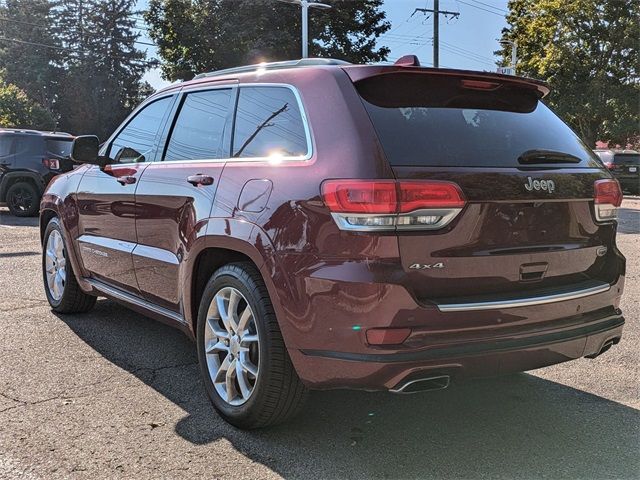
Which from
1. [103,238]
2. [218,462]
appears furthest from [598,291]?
[103,238]

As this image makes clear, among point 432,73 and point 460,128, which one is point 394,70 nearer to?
point 432,73

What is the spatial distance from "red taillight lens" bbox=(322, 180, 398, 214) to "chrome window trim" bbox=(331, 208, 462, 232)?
0.02m

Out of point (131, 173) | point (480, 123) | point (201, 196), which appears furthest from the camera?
point (131, 173)

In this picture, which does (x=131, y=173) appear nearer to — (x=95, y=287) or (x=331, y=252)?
(x=95, y=287)

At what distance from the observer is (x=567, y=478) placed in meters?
2.81

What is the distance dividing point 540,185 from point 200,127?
205cm

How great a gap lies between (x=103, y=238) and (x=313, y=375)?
8.17 feet

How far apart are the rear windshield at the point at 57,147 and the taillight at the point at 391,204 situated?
41.6ft

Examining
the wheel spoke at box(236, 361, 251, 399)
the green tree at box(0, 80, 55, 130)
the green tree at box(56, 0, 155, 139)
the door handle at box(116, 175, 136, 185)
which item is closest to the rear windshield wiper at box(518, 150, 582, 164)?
the wheel spoke at box(236, 361, 251, 399)

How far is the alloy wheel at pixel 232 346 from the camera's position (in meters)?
3.24

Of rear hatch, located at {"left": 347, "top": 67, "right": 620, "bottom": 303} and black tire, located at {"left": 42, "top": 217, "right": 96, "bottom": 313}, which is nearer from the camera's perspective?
rear hatch, located at {"left": 347, "top": 67, "right": 620, "bottom": 303}

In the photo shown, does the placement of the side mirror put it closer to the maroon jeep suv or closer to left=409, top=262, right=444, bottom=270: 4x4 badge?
the maroon jeep suv

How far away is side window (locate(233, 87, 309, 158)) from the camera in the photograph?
3.13 m

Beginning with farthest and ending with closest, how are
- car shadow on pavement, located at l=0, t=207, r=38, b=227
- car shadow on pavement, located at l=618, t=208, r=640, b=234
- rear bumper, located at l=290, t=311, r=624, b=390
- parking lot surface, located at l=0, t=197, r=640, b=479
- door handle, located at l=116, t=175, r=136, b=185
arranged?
1. car shadow on pavement, located at l=0, t=207, r=38, b=227
2. car shadow on pavement, located at l=618, t=208, r=640, b=234
3. door handle, located at l=116, t=175, r=136, b=185
4. parking lot surface, located at l=0, t=197, r=640, b=479
5. rear bumper, located at l=290, t=311, r=624, b=390
